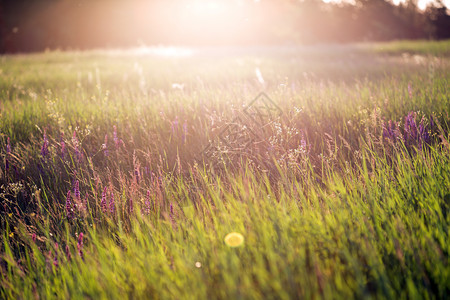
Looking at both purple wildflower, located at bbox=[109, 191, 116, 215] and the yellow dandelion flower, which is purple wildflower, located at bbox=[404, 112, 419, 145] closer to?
the yellow dandelion flower

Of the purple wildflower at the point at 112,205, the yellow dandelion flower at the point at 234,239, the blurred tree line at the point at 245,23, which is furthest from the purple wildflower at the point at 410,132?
the blurred tree line at the point at 245,23

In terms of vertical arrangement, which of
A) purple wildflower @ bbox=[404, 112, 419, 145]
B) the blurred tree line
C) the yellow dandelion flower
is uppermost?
the blurred tree line

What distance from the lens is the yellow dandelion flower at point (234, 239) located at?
4.02 feet

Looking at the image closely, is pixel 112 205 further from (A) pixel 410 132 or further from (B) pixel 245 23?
(B) pixel 245 23

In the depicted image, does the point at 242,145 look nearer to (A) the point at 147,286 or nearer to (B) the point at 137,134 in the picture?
(B) the point at 137,134

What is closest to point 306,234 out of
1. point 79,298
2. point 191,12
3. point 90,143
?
point 79,298

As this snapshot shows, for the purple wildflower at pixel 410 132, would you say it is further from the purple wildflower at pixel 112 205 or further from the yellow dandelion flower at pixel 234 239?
the purple wildflower at pixel 112 205

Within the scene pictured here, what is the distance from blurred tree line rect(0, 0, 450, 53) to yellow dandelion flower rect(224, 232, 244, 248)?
35345mm

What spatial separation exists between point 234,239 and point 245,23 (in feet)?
136

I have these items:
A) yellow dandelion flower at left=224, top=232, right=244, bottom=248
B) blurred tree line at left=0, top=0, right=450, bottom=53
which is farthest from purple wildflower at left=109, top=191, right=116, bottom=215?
blurred tree line at left=0, top=0, right=450, bottom=53

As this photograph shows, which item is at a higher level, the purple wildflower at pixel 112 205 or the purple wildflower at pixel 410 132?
the purple wildflower at pixel 410 132

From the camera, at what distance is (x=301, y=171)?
195 cm

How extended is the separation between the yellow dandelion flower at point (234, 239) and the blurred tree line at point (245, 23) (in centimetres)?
3534

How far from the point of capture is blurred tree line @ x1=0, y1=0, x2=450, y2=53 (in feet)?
109
